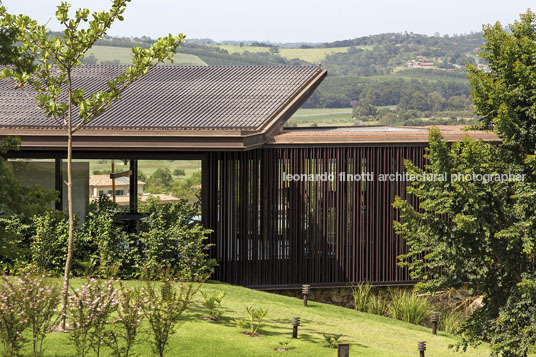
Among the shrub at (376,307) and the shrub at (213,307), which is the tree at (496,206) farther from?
the shrub at (376,307)

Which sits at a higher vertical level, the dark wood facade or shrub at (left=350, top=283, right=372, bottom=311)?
the dark wood facade

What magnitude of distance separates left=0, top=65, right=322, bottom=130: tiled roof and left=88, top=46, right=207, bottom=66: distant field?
5125 inches

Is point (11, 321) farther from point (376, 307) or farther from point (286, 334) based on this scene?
point (376, 307)

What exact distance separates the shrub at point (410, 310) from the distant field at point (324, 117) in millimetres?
113427

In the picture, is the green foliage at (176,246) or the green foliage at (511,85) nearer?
the green foliage at (511,85)

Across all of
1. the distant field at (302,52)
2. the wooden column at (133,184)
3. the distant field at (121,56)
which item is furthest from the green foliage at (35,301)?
the distant field at (302,52)

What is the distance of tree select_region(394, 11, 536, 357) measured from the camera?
34.9 feet

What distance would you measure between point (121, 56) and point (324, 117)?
49.0 meters

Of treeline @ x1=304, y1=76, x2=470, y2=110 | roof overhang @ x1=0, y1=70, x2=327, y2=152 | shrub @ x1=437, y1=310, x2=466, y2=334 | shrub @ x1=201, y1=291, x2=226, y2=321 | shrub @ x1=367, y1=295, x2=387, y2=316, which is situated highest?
treeline @ x1=304, y1=76, x2=470, y2=110

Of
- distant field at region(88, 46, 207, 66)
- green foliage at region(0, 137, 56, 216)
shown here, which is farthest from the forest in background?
green foliage at region(0, 137, 56, 216)

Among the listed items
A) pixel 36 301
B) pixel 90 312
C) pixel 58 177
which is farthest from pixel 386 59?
pixel 36 301

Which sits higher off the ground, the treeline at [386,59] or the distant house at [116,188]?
the treeline at [386,59]

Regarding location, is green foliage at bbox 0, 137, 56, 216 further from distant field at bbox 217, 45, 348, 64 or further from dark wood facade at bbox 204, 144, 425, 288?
distant field at bbox 217, 45, 348, 64

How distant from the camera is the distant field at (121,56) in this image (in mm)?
150500
